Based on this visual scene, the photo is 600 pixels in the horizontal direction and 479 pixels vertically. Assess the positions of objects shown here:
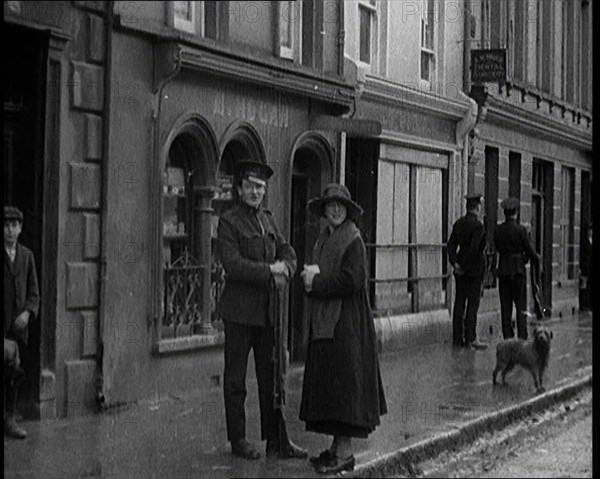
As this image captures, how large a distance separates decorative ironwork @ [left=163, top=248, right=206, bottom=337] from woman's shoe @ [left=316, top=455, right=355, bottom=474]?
2.28 m

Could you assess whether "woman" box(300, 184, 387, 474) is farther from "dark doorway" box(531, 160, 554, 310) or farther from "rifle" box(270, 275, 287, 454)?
"dark doorway" box(531, 160, 554, 310)

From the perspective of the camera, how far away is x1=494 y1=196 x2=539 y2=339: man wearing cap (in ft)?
17.2

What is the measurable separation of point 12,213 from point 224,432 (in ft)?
10.4

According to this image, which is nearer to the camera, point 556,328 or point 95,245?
point 95,245

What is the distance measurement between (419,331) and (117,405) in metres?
1.04

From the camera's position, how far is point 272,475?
20.1 feet

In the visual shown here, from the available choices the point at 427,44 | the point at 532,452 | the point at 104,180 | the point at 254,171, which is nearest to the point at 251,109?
the point at 254,171

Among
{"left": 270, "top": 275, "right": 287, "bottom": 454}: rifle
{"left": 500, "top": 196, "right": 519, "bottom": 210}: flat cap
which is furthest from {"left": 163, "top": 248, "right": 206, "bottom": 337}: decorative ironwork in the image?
{"left": 270, "top": 275, "right": 287, "bottom": 454}: rifle

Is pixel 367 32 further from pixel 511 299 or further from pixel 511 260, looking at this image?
pixel 511 299

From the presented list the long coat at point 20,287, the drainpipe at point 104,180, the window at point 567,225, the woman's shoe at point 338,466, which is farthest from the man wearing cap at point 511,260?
the long coat at point 20,287

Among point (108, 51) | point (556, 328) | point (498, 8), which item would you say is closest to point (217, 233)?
point (108, 51)

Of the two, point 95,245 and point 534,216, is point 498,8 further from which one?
point 95,245

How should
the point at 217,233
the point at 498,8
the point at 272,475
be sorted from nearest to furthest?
the point at 217,233 → the point at 498,8 → the point at 272,475

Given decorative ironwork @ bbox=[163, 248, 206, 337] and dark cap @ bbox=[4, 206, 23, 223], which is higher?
dark cap @ bbox=[4, 206, 23, 223]
